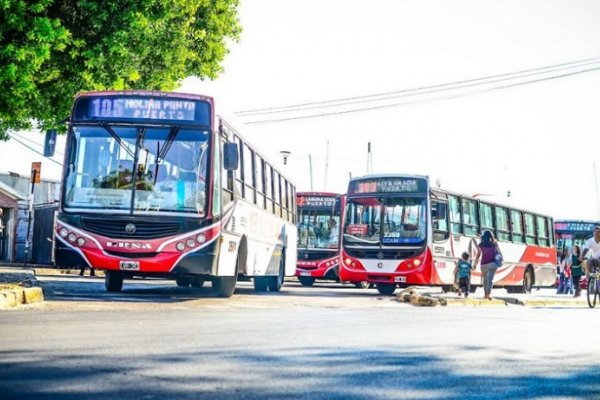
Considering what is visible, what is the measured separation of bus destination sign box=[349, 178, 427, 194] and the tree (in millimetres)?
6030

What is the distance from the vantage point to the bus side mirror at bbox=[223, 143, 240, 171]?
14.4 meters

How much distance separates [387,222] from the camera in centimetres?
2281

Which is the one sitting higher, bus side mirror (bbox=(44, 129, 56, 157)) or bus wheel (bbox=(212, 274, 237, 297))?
bus side mirror (bbox=(44, 129, 56, 157))

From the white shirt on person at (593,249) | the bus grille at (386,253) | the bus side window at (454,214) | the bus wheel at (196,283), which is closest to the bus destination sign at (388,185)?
the bus grille at (386,253)

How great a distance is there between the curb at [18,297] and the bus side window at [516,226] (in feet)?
69.0

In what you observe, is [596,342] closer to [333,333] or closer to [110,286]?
[333,333]

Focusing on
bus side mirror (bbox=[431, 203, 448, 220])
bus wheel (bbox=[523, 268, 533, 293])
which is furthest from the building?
bus side mirror (bbox=[431, 203, 448, 220])

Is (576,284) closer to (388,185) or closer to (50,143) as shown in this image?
(388,185)

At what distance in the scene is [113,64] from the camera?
17938 millimetres

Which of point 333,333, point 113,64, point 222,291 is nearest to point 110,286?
point 222,291

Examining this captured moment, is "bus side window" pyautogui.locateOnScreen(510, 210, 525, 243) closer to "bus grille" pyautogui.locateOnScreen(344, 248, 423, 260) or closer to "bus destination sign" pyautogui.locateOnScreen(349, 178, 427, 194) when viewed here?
"bus destination sign" pyautogui.locateOnScreen(349, 178, 427, 194)

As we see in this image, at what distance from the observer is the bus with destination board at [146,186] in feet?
45.4

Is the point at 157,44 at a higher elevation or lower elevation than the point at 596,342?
higher

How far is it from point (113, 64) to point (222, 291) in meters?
5.72
